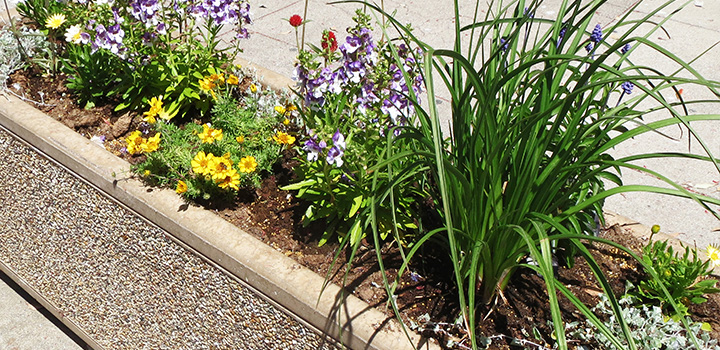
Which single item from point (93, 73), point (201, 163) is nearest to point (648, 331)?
point (201, 163)

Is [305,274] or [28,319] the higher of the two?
[305,274]

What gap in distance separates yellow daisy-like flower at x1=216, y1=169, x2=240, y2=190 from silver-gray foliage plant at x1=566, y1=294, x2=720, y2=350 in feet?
4.04

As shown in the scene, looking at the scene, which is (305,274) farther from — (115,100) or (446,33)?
(446,33)

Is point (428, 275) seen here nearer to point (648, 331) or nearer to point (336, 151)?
point (336, 151)

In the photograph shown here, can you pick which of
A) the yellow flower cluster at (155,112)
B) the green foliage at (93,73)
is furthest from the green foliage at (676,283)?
the green foliage at (93,73)

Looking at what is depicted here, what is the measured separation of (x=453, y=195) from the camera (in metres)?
2.01

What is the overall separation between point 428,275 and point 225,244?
0.69 metres

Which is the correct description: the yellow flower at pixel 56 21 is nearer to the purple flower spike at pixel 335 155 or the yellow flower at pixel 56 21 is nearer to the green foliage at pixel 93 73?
the green foliage at pixel 93 73

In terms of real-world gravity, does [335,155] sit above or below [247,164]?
above

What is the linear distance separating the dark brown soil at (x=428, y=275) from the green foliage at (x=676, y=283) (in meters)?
0.08

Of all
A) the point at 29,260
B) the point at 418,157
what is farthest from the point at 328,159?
the point at 29,260

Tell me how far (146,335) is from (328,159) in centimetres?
123

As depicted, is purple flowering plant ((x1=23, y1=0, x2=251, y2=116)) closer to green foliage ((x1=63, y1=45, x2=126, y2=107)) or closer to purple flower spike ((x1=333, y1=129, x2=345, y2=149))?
green foliage ((x1=63, y1=45, x2=126, y2=107))

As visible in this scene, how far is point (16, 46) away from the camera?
3328mm
